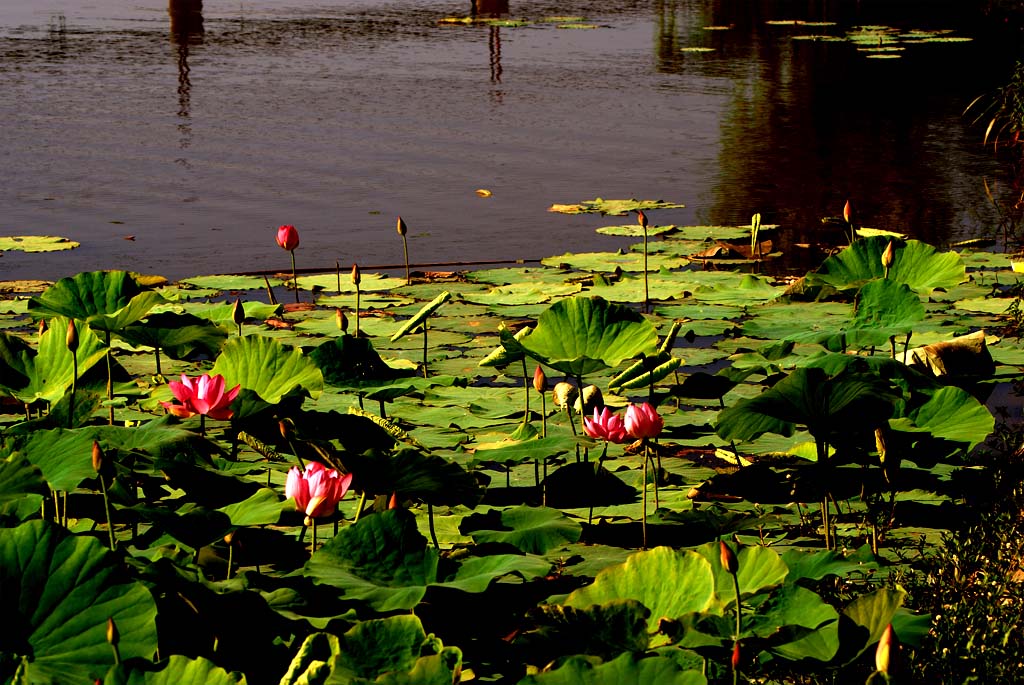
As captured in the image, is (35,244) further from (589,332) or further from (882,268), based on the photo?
(882,268)

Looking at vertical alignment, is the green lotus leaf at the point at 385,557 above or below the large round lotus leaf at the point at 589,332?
below

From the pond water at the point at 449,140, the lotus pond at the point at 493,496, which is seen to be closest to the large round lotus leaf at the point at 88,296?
the lotus pond at the point at 493,496

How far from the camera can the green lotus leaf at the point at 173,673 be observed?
1.44 meters

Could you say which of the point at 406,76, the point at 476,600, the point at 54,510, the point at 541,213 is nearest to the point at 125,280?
the point at 54,510

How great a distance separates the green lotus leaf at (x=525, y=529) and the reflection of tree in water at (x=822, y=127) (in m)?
3.37

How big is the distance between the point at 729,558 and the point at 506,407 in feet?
5.31

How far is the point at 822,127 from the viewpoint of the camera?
810 cm

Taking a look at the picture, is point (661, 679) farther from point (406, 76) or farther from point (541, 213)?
point (406, 76)

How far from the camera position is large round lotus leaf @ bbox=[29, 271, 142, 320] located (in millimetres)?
2850

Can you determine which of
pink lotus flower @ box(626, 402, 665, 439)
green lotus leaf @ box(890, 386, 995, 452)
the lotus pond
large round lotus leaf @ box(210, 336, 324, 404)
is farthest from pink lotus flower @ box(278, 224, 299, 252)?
green lotus leaf @ box(890, 386, 995, 452)

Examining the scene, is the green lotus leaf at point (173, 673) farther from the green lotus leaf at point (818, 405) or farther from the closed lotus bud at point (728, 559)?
the green lotus leaf at point (818, 405)

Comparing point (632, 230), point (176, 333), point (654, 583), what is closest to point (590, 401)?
point (176, 333)

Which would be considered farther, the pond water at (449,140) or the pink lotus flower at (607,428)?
the pond water at (449,140)

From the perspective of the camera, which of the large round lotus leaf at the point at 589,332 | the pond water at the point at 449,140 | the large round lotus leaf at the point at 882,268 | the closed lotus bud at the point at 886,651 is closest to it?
the closed lotus bud at the point at 886,651
